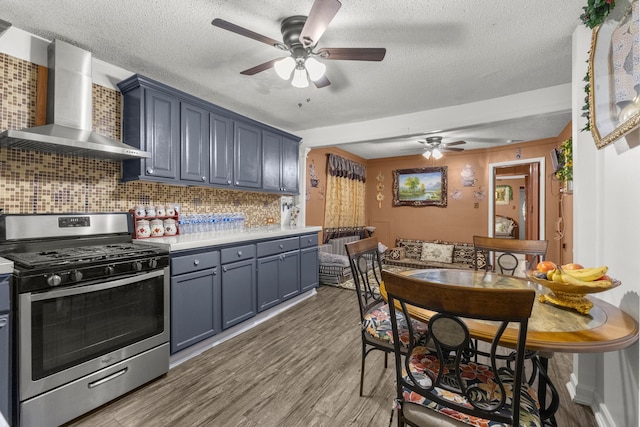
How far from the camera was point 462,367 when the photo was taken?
1.25 meters

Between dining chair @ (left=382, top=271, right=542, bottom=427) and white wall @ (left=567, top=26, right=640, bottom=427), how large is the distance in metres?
0.65

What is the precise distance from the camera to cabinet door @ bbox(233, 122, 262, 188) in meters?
3.16

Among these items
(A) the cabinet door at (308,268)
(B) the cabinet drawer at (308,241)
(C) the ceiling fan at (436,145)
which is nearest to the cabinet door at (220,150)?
(B) the cabinet drawer at (308,241)

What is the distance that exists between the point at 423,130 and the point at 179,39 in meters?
2.68

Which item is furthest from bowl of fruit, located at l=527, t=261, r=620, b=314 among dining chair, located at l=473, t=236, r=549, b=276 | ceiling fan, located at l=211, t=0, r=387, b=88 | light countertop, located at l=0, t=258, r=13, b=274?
light countertop, located at l=0, t=258, r=13, b=274

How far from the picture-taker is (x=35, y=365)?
1.51 metres

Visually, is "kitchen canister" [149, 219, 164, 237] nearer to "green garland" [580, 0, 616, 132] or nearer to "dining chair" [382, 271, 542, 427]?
"dining chair" [382, 271, 542, 427]

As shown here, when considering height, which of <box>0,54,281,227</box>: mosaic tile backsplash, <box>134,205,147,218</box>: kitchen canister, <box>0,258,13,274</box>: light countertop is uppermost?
<box>0,54,281,227</box>: mosaic tile backsplash

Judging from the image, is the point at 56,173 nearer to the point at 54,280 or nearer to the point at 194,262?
the point at 54,280

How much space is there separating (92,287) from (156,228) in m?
1.01

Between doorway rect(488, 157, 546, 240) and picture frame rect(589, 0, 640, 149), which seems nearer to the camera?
picture frame rect(589, 0, 640, 149)

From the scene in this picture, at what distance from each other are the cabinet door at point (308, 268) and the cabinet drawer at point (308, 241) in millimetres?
54

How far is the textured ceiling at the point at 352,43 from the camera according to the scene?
172 cm

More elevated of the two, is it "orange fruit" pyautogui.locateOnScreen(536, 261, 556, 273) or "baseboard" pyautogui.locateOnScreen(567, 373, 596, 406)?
"orange fruit" pyautogui.locateOnScreen(536, 261, 556, 273)
